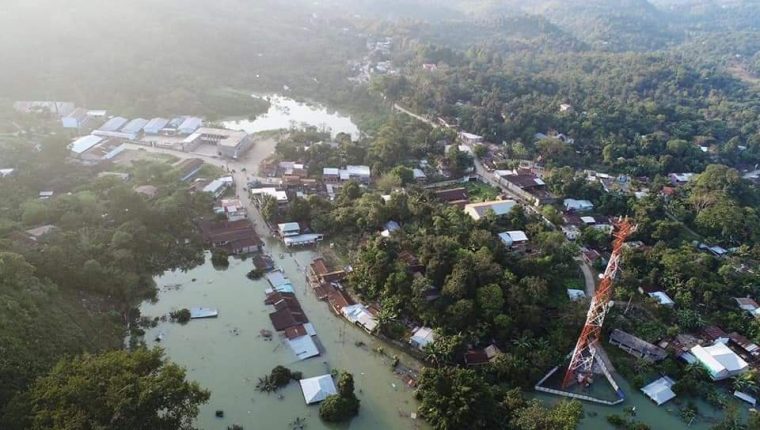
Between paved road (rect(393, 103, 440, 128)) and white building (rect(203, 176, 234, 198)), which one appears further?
paved road (rect(393, 103, 440, 128))

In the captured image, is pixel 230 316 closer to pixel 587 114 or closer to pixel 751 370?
pixel 751 370

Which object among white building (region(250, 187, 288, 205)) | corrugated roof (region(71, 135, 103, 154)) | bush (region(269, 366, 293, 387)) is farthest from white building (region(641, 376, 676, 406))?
corrugated roof (region(71, 135, 103, 154))

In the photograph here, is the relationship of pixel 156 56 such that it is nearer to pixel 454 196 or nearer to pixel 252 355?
pixel 454 196

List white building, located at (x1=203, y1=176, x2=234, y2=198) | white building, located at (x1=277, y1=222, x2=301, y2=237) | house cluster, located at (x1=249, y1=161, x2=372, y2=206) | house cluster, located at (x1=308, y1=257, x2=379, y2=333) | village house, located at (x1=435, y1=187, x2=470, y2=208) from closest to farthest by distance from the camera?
house cluster, located at (x1=308, y1=257, x2=379, y2=333) → white building, located at (x1=277, y1=222, x2=301, y2=237) → white building, located at (x1=203, y1=176, x2=234, y2=198) → house cluster, located at (x1=249, y1=161, x2=372, y2=206) → village house, located at (x1=435, y1=187, x2=470, y2=208)

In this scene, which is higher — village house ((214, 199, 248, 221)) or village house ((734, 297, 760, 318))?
village house ((734, 297, 760, 318))

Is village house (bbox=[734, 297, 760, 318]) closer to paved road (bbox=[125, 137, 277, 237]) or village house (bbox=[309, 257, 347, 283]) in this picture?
village house (bbox=[309, 257, 347, 283])

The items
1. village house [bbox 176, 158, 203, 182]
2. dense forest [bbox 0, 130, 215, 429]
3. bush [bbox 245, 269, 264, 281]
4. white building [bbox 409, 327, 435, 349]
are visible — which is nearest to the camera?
dense forest [bbox 0, 130, 215, 429]
